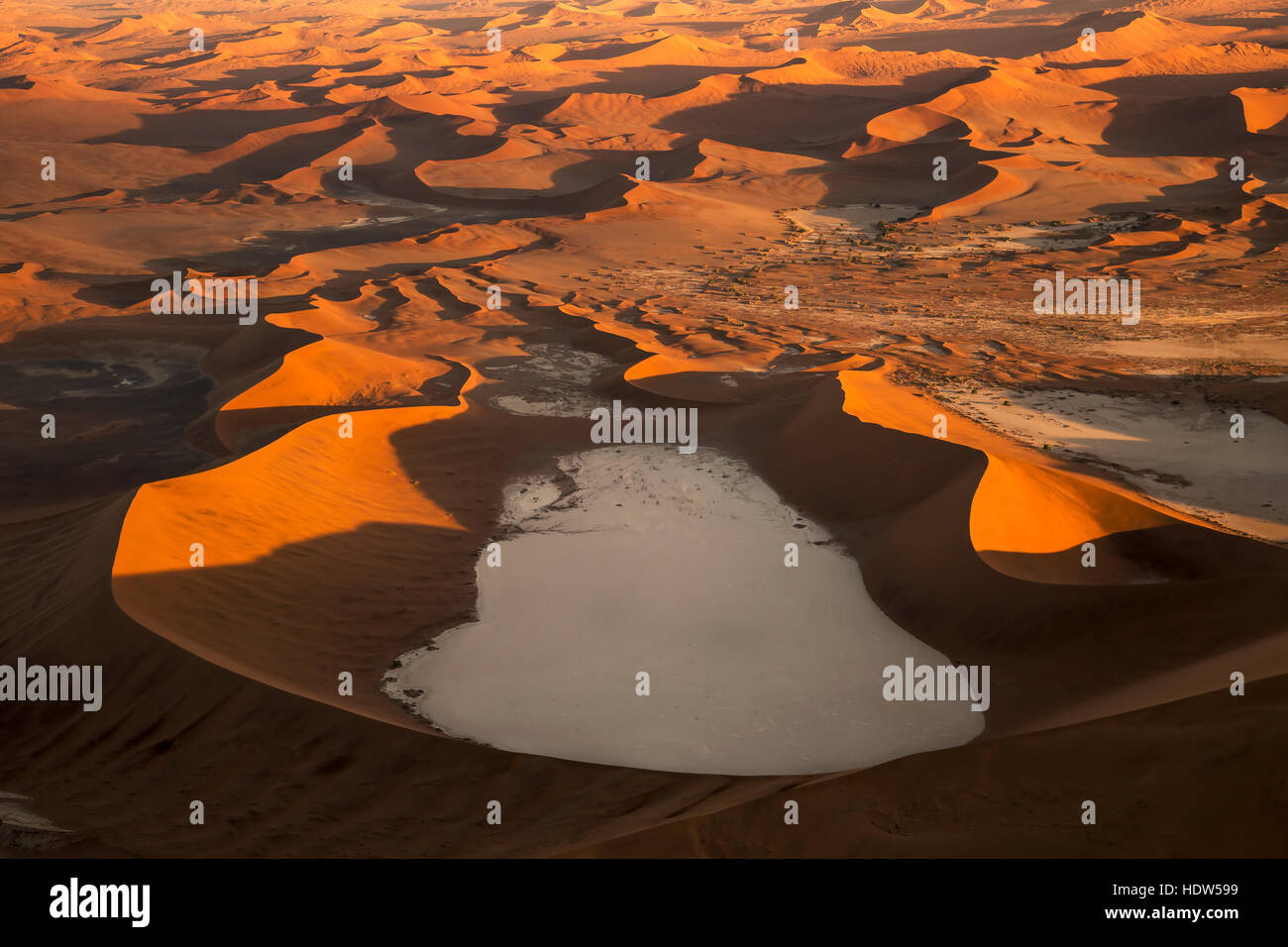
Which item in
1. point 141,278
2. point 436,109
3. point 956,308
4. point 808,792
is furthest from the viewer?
point 436,109

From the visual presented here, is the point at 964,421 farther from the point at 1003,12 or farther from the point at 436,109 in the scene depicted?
the point at 1003,12

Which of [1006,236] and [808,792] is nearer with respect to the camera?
[808,792]

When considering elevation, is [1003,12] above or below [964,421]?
above

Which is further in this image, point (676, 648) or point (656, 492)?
point (656, 492)

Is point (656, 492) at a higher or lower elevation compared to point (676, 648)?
lower

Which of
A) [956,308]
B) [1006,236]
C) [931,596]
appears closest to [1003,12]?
[1006,236]

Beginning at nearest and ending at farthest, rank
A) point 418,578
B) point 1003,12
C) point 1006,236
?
point 418,578, point 1006,236, point 1003,12

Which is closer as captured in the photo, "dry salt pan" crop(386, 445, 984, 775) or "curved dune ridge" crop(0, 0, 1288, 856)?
"curved dune ridge" crop(0, 0, 1288, 856)

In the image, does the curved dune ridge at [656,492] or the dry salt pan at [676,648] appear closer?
the curved dune ridge at [656,492]
